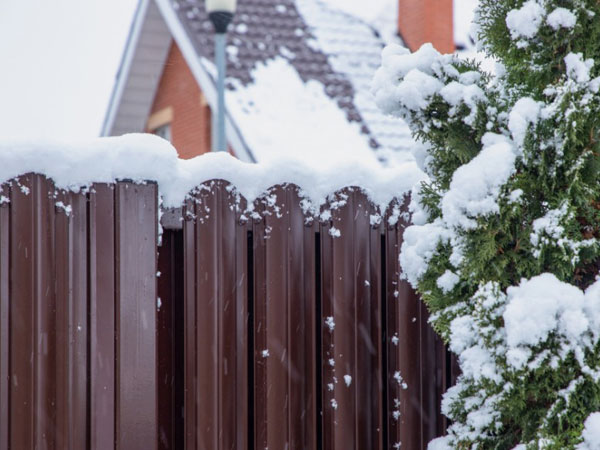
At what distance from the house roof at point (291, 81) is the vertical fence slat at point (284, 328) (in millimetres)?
5749

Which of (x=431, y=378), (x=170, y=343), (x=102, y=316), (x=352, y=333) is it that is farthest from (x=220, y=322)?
(x=431, y=378)

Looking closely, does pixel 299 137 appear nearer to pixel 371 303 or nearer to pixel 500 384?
pixel 371 303

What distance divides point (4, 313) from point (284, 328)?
0.93 m

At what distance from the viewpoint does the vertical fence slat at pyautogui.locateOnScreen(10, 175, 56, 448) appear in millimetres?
2398

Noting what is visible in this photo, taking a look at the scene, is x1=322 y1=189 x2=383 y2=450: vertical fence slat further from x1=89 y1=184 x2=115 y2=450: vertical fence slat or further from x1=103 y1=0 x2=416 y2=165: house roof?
x1=103 y1=0 x2=416 y2=165: house roof

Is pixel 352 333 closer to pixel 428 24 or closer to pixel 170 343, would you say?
pixel 170 343

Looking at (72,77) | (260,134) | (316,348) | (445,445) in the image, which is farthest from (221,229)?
(72,77)

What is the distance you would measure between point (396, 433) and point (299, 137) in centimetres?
650

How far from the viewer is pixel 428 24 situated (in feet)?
39.7

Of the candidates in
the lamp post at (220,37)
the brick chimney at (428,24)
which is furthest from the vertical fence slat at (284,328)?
the brick chimney at (428,24)

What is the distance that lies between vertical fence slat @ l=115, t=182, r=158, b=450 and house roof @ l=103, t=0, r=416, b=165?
6.02m

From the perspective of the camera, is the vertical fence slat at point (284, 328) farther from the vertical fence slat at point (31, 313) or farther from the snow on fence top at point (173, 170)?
the vertical fence slat at point (31, 313)

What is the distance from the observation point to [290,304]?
283 cm

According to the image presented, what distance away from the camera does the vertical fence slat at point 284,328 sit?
278cm
